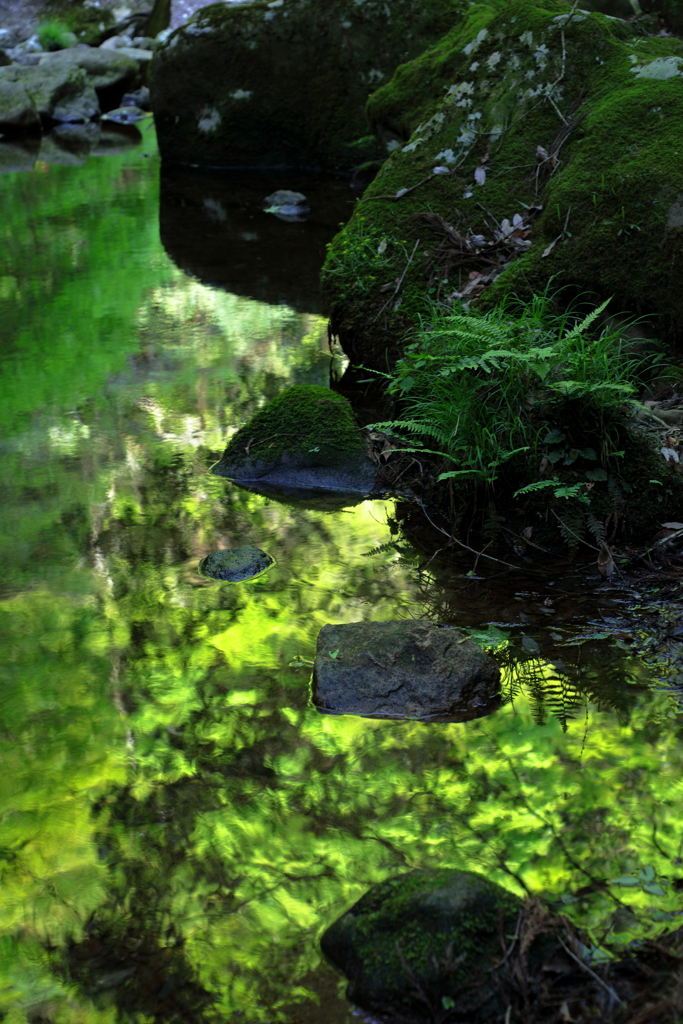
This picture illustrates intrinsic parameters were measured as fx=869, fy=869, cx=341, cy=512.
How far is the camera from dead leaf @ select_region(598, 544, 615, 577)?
12.5ft

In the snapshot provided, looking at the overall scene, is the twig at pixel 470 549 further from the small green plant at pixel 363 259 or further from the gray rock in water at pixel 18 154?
the gray rock in water at pixel 18 154

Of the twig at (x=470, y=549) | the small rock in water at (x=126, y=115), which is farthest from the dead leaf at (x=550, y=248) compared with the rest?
the small rock in water at (x=126, y=115)

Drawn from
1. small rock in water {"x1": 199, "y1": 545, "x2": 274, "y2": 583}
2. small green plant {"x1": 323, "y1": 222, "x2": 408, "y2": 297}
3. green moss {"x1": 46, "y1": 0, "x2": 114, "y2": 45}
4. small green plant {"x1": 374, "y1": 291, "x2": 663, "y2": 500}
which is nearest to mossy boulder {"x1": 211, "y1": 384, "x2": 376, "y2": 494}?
small green plant {"x1": 374, "y1": 291, "x2": 663, "y2": 500}

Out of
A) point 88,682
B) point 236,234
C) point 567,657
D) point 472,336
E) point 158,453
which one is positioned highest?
point 472,336

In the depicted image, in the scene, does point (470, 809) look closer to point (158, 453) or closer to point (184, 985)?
point (184, 985)

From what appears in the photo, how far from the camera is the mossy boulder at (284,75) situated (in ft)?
41.1

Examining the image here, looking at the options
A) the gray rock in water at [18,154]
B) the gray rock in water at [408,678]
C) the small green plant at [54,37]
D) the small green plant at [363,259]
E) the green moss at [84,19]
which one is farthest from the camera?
the green moss at [84,19]

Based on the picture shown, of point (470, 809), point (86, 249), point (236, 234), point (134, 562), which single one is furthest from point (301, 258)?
point (470, 809)

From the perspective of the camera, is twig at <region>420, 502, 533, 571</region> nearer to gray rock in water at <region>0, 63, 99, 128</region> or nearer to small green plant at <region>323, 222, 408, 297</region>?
small green plant at <region>323, 222, 408, 297</region>

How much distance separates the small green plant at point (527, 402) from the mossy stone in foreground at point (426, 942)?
6.61 feet

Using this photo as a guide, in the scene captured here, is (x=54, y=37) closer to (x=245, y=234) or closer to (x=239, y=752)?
(x=245, y=234)

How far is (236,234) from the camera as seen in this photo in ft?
33.1

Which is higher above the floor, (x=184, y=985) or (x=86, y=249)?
(x=184, y=985)

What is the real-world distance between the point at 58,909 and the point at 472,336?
3046 mm
